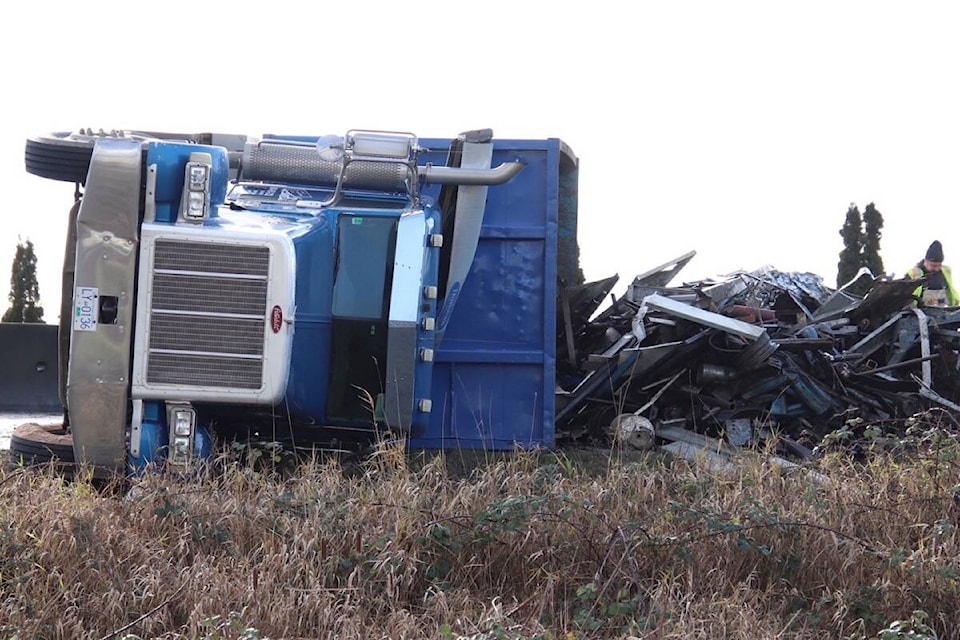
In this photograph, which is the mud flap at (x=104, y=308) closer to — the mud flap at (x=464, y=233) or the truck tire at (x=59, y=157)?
the truck tire at (x=59, y=157)

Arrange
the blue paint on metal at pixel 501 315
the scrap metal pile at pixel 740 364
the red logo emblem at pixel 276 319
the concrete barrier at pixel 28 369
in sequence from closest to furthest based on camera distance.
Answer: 1. the red logo emblem at pixel 276 319
2. the blue paint on metal at pixel 501 315
3. the scrap metal pile at pixel 740 364
4. the concrete barrier at pixel 28 369

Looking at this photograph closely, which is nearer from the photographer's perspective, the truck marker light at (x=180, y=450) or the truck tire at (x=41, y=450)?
the truck marker light at (x=180, y=450)

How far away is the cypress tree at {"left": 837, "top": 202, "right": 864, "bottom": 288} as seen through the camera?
2273cm

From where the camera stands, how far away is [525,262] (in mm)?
7941

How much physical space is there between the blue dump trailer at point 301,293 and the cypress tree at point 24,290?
35.4 ft

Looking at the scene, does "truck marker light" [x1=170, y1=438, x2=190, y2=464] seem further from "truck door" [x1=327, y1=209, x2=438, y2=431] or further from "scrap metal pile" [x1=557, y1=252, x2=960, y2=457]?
"scrap metal pile" [x1=557, y1=252, x2=960, y2=457]

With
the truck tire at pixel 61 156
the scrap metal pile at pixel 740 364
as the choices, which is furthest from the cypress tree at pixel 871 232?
the truck tire at pixel 61 156

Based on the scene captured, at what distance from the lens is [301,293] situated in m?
6.61

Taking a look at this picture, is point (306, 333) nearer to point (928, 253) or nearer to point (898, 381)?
point (898, 381)

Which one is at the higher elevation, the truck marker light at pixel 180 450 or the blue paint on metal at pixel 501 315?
the blue paint on metal at pixel 501 315

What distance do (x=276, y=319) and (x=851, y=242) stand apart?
18637mm

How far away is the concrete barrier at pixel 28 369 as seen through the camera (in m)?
11.3

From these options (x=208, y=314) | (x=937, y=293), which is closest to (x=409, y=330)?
(x=208, y=314)

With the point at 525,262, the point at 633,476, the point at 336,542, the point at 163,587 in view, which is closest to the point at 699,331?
the point at 525,262
